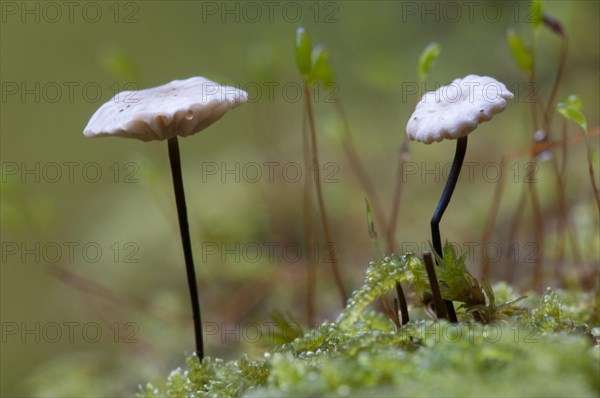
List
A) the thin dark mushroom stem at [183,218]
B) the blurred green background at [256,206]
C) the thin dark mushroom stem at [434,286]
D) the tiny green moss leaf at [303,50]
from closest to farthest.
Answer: the thin dark mushroom stem at [434,286], the thin dark mushroom stem at [183,218], the tiny green moss leaf at [303,50], the blurred green background at [256,206]

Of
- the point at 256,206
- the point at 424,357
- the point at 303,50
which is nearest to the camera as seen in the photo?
the point at 424,357

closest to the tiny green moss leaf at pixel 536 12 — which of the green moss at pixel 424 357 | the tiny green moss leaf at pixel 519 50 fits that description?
the tiny green moss leaf at pixel 519 50

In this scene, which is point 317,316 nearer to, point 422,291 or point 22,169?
point 422,291

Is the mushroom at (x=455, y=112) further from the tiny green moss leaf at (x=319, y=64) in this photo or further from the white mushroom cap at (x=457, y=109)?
the tiny green moss leaf at (x=319, y=64)

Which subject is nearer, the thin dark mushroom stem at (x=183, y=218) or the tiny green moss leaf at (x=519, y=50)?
the thin dark mushroom stem at (x=183, y=218)

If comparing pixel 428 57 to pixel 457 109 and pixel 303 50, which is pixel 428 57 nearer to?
pixel 303 50

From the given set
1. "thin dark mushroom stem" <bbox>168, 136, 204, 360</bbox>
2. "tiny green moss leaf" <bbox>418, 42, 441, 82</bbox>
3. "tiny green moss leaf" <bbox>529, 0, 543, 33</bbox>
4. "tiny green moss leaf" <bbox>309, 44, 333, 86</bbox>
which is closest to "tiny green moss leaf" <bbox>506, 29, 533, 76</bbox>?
"tiny green moss leaf" <bbox>529, 0, 543, 33</bbox>

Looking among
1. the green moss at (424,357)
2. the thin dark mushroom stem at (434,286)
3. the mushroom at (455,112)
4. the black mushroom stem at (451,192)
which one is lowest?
the green moss at (424,357)

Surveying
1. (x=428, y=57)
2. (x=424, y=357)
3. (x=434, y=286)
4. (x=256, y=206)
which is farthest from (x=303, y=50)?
(x=256, y=206)
